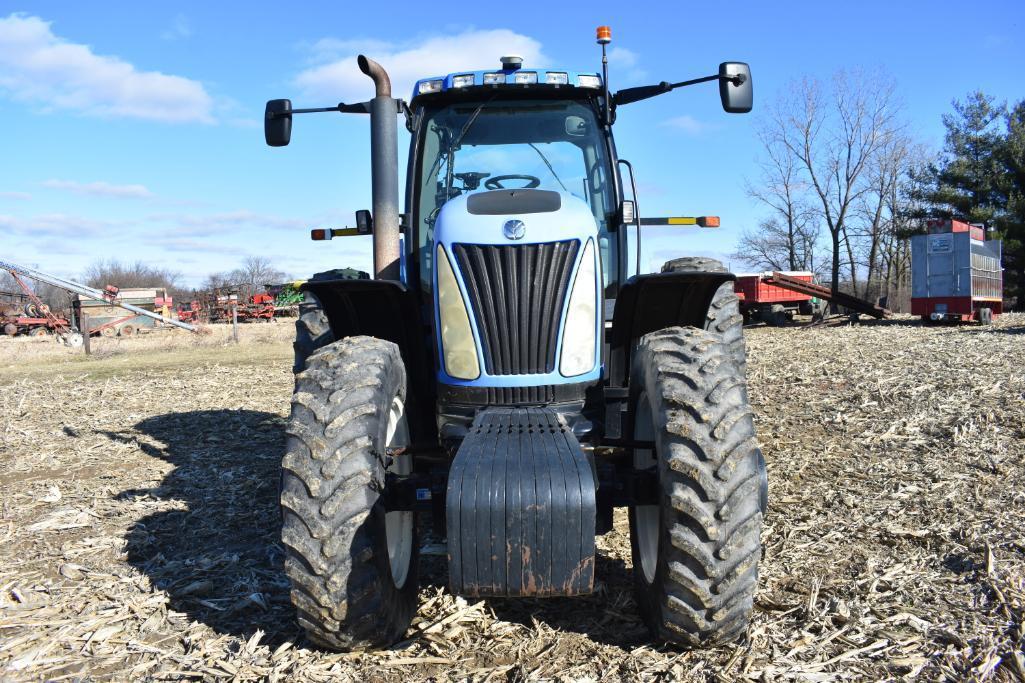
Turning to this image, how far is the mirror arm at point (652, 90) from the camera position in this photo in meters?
3.98

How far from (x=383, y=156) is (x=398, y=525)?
1901 millimetres

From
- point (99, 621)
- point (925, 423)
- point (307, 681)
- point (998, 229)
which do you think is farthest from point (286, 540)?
point (998, 229)

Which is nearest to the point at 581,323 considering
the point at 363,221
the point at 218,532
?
the point at 363,221

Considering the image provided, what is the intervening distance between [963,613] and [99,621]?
370 centimetres

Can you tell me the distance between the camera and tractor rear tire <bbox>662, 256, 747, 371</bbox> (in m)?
4.64

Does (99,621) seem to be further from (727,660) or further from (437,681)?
(727,660)

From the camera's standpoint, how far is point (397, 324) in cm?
380

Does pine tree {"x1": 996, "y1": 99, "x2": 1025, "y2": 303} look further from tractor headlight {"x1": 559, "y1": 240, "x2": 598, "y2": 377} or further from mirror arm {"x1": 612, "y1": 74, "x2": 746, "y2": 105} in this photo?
tractor headlight {"x1": 559, "y1": 240, "x2": 598, "y2": 377}

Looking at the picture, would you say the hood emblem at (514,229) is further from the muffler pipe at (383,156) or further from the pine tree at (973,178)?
the pine tree at (973,178)

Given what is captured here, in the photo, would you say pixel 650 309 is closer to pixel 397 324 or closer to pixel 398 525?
pixel 397 324

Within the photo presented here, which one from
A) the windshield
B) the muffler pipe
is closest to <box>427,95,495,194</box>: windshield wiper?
the windshield

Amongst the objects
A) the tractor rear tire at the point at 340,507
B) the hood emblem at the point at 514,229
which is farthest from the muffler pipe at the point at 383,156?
the tractor rear tire at the point at 340,507

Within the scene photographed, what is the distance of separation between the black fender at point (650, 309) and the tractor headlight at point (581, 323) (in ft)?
0.91

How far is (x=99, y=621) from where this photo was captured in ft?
11.2
